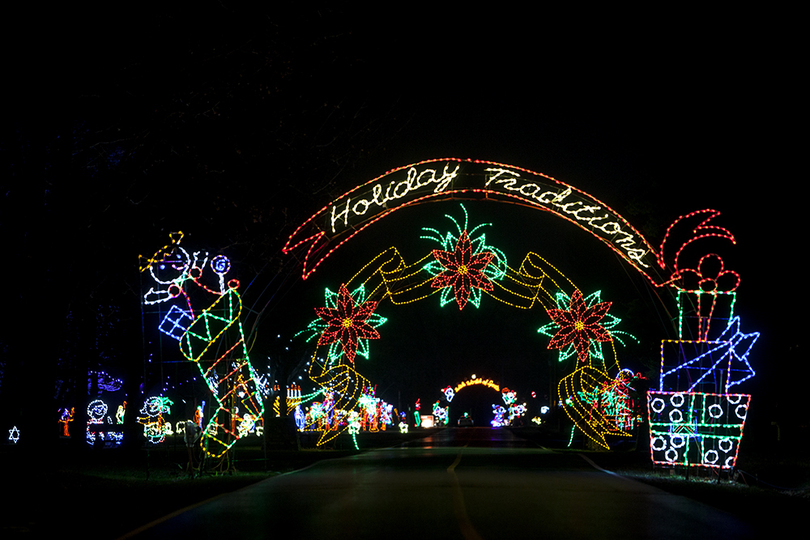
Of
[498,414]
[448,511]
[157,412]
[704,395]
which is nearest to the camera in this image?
[448,511]

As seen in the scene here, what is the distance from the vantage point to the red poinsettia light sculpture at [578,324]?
1019 inches

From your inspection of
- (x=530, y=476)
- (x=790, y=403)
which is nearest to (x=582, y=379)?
(x=790, y=403)

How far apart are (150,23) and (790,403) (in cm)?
2797

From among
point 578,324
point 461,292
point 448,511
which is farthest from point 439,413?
point 448,511

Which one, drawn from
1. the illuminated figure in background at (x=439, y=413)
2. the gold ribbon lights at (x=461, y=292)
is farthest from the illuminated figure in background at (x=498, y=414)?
the gold ribbon lights at (x=461, y=292)

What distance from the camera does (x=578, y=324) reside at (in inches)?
1023

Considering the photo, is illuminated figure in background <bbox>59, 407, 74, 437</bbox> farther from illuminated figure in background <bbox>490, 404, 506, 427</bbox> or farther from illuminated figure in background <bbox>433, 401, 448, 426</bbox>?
illuminated figure in background <bbox>490, 404, 506, 427</bbox>

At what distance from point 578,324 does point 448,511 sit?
15.5 m

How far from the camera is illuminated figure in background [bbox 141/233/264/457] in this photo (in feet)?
58.4

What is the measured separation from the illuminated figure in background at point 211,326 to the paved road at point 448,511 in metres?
2.78

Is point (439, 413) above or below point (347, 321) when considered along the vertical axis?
below

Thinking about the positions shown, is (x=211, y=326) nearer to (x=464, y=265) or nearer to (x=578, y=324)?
(x=464, y=265)

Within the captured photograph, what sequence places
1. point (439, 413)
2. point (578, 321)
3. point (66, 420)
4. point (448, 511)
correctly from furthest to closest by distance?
point (439, 413) → point (66, 420) → point (578, 321) → point (448, 511)

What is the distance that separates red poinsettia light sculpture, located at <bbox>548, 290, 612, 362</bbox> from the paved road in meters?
9.08
